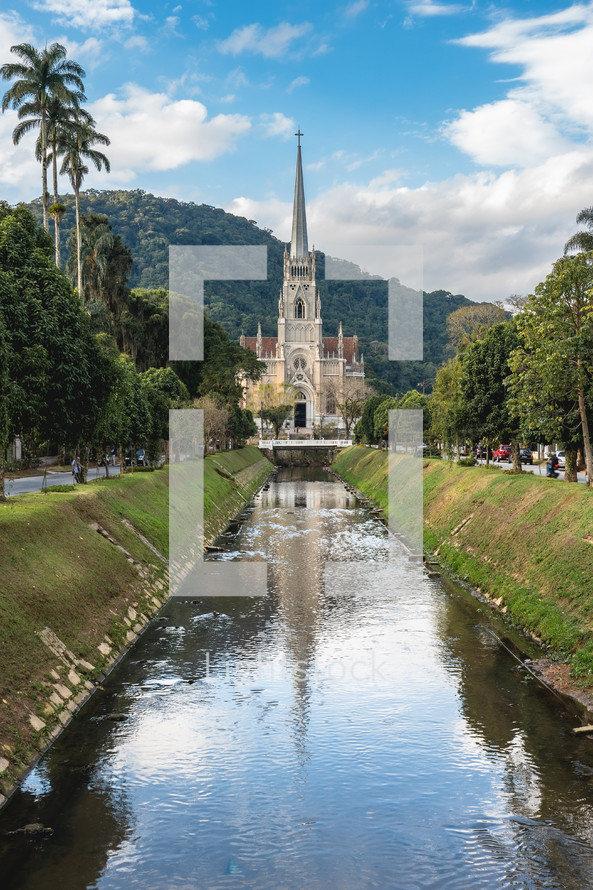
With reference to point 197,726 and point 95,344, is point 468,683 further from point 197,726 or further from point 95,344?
point 95,344

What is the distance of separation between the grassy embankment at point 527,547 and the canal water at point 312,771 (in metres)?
1.51

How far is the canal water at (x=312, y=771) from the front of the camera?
457 inches

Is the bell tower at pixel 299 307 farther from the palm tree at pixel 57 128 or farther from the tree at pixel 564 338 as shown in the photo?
the tree at pixel 564 338

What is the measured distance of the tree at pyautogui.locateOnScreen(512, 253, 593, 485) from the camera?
28562 millimetres

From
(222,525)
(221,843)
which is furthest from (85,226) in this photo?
(221,843)

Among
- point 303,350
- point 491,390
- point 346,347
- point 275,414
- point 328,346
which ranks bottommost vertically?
point 491,390

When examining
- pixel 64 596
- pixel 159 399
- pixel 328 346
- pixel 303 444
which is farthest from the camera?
pixel 328 346

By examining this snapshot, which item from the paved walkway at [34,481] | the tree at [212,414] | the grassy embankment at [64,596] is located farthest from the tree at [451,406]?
the paved walkway at [34,481]

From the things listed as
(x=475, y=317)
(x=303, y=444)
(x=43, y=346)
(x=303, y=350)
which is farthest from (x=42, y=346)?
(x=303, y=350)

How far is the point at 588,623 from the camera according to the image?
20.5m

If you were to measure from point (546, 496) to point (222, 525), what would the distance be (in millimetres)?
23299

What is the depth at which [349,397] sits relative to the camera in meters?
146

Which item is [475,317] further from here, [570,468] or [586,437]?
[586,437]

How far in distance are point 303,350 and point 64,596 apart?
172760 mm
